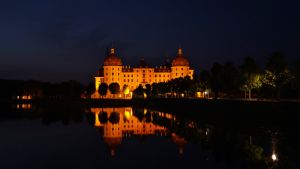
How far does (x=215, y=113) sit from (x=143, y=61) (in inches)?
3567

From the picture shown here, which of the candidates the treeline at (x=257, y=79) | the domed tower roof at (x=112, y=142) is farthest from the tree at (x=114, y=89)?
the domed tower roof at (x=112, y=142)

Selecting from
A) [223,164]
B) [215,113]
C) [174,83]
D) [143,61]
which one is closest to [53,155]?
[223,164]

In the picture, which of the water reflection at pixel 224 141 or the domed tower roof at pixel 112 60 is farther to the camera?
the domed tower roof at pixel 112 60

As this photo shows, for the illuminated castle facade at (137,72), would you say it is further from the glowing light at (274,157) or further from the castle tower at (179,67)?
the glowing light at (274,157)

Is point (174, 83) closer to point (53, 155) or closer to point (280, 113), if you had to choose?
point (280, 113)

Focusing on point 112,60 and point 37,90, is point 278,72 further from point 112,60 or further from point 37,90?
point 112,60

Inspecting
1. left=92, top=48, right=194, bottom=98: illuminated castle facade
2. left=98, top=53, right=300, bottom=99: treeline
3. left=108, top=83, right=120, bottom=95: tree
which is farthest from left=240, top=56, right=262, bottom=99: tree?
left=92, top=48, right=194, bottom=98: illuminated castle facade

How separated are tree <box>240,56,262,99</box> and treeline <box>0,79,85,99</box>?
64387 mm

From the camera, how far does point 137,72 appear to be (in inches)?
5103

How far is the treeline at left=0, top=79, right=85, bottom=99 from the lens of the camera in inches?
4041

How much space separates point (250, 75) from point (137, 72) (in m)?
82.0

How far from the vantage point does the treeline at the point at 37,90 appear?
10264cm

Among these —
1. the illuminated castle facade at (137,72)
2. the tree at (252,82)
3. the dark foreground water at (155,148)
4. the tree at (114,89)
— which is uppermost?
the illuminated castle facade at (137,72)

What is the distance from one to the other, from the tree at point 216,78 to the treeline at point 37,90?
57.8 m
